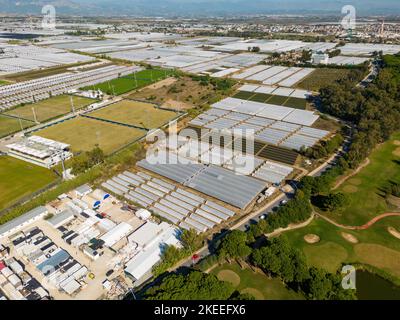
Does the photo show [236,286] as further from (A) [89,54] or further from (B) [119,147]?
(A) [89,54]

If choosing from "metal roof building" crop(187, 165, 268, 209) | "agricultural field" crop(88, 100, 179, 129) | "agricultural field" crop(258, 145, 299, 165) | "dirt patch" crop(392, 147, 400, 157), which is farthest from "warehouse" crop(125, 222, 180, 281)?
"dirt patch" crop(392, 147, 400, 157)

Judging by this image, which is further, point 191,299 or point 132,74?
point 132,74

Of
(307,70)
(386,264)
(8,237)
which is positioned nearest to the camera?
(386,264)

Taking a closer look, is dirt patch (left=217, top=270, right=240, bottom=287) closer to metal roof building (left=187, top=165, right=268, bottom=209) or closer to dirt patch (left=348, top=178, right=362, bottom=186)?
metal roof building (left=187, top=165, right=268, bottom=209)

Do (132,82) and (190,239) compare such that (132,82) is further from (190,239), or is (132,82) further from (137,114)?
(190,239)

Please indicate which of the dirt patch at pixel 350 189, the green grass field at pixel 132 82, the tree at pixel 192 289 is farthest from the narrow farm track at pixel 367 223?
the green grass field at pixel 132 82

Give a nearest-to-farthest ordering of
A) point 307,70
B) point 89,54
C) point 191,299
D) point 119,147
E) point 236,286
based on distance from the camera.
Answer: point 191,299
point 236,286
point 119,147
point 307,70
point 89,54

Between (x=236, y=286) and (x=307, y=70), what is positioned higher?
(x=307, y=70)
